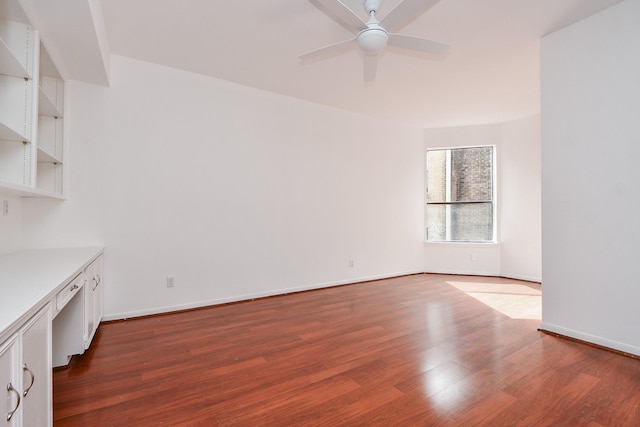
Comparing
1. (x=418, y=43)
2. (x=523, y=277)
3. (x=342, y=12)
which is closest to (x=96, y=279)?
(x=342, y=12)

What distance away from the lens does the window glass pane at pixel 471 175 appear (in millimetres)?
5578

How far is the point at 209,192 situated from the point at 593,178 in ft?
12.5

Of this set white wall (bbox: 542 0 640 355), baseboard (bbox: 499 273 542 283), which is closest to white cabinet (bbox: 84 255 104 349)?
white wall (bbox: 542 0 640 355)

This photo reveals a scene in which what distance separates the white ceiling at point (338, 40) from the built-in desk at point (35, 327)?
81.6 inches

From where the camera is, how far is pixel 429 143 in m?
5.75

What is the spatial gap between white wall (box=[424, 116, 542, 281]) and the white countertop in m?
5.32

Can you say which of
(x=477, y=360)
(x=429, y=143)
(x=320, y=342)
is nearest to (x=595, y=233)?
(x=477, y=360)

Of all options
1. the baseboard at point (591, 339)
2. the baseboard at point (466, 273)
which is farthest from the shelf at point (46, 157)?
A: the baseboard at point (466, 273)

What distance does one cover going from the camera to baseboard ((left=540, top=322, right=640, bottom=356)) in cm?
233

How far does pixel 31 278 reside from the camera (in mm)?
1563

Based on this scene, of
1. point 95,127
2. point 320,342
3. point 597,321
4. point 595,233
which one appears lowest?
point 320,342

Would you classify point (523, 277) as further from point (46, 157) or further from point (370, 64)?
point (46, 157)

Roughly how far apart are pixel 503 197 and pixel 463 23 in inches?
148

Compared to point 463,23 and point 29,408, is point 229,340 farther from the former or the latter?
point 463,23
